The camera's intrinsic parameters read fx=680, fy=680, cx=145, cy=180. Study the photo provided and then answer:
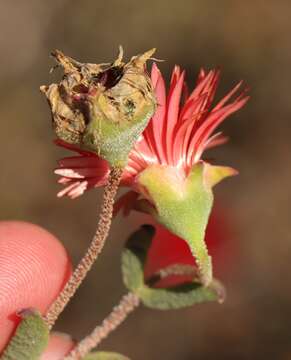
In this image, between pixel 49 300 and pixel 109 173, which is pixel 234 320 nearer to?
pixel 49 300

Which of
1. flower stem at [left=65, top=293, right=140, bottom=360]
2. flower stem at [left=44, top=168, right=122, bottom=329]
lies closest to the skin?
flower stem at [left=65, top=293, right=140, bottom=360]

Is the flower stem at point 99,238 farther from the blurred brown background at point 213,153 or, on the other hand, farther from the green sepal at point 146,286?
the blurred brown background at point 213,153

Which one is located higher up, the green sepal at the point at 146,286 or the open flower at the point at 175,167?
the open flower at the point at 175,167

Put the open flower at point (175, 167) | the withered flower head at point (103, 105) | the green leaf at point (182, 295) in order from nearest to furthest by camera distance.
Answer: the withered flower head at point (103, 105), the open flower at point (175, 167), the green leaf at point (182, 295)

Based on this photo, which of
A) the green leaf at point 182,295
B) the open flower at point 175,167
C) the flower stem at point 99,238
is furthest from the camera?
the green leaf at point 182,295

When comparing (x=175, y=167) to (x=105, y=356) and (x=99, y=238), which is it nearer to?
(x=99, y=238)

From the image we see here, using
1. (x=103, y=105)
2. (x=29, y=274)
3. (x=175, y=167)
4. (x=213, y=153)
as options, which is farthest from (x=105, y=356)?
(x=213, y=153)

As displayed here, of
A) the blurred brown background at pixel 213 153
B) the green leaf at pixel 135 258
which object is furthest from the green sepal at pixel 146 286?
the blurred brown background at pixel 213 153

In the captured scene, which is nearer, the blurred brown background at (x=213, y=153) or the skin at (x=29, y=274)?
the skin at (x=29, y=274)
